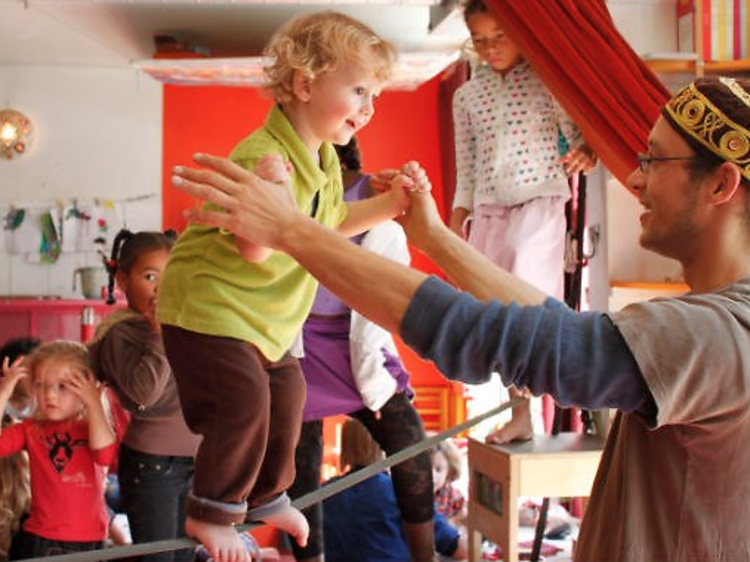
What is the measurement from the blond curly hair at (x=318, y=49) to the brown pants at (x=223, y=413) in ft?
1.36

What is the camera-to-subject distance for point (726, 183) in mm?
1266

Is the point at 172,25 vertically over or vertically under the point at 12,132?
over

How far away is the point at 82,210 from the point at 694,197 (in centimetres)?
661

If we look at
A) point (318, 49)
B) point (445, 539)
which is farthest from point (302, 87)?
point (445, 539)

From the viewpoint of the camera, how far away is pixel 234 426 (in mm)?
1640

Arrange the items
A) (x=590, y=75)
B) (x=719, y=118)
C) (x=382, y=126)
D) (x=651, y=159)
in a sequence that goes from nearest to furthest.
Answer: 1. (x=719, y=118)
2. (x=651, y=159)
3. (x=590, y=75)
4. (x=382, y=126)

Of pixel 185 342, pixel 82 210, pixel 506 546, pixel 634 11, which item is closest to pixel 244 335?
pixel 185 342

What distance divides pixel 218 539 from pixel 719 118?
3.01 ft

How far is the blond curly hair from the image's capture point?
1674mm

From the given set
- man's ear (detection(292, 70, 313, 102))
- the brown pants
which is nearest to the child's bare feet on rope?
the brown pants

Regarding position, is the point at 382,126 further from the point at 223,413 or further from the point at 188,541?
the point at 188,541

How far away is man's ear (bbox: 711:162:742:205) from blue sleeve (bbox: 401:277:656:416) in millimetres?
283

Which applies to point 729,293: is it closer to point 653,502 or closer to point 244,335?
point 653,502

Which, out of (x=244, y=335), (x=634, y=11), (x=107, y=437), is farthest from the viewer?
(x=634, y=11)
